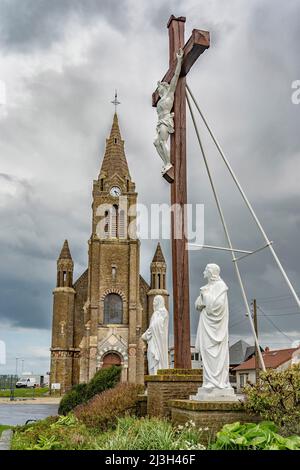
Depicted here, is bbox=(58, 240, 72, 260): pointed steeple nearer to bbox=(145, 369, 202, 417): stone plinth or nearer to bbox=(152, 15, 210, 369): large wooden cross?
bbox=(152, 15, 210, 369): large wooden cross

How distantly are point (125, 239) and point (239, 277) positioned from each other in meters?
34.9

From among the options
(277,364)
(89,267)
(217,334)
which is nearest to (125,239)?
(89,267)

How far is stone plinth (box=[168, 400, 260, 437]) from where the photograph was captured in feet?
22.7

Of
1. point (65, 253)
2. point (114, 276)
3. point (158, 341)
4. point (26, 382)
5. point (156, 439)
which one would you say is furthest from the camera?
point (26, 382)

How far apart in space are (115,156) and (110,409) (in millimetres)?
40023

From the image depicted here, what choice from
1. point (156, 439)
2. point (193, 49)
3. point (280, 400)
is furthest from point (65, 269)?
point (156, 439)

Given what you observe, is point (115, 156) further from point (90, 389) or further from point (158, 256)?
point (90, 389)

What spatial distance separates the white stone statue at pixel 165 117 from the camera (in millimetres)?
10391

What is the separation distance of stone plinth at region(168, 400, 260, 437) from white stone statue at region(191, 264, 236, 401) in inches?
7.1

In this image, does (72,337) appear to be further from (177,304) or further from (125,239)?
(177,304)

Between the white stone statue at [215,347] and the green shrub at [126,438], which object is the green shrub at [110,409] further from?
the white stone statue at [215,347]

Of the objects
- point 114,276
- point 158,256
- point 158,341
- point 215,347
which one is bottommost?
point 215,347

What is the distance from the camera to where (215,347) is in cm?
730
